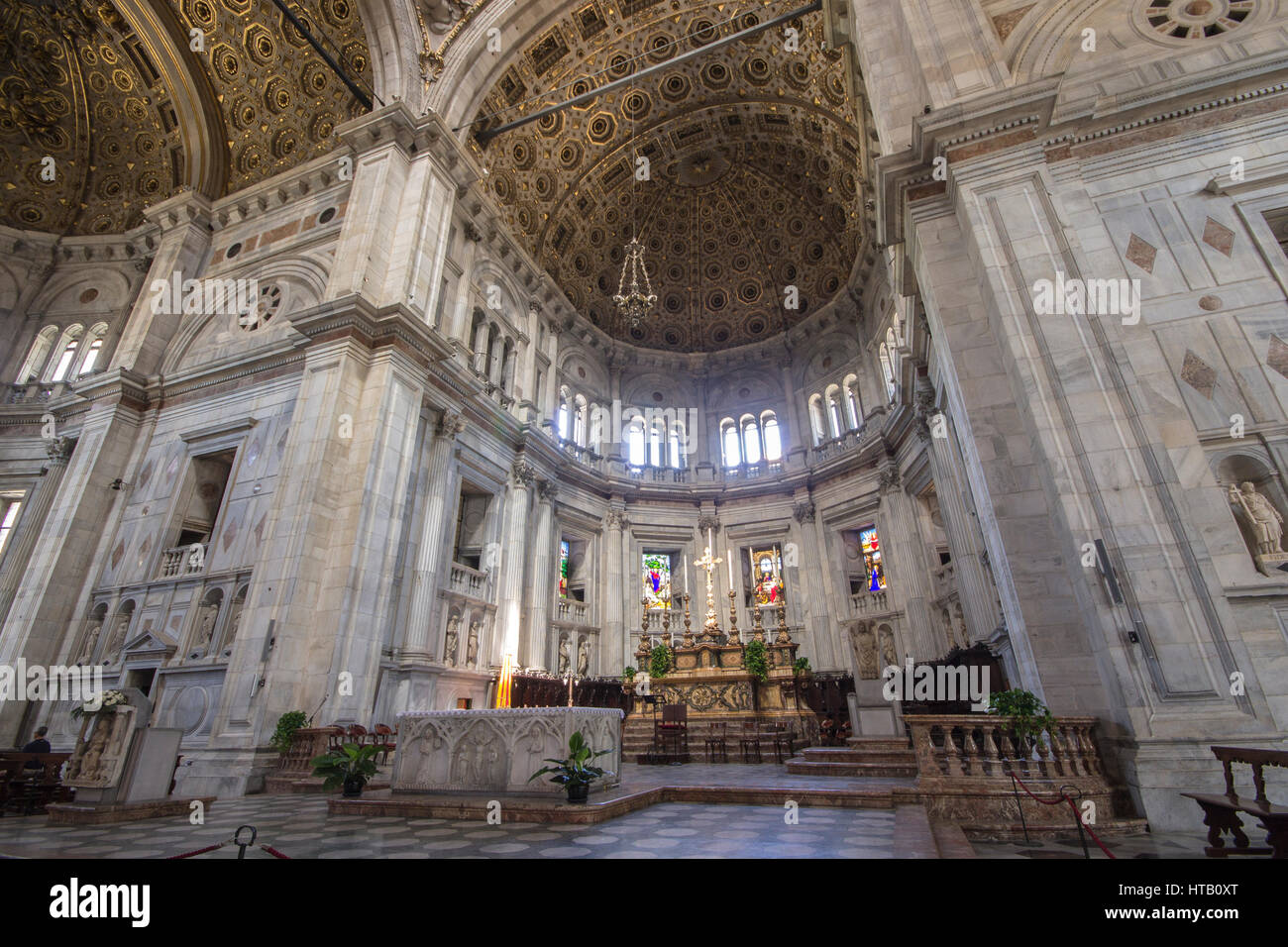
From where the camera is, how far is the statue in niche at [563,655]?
17.9 metres

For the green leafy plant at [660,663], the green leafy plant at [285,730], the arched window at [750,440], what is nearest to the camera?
the green leafy plant at [285,730]

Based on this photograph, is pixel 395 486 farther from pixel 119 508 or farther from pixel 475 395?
pixel 119 508

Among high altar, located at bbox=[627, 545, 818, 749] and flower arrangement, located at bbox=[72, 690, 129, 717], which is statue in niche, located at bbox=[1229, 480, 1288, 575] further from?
flower arrangement, located at bbox=[72, 690, 129, 717]

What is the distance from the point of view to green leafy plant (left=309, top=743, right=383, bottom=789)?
273 inches

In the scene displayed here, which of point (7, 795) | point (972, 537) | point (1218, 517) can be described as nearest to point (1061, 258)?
point (1218, 517)

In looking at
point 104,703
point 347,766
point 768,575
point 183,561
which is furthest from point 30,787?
point 768,575

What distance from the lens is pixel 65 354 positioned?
60.6 feet

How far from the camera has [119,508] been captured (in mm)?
14688

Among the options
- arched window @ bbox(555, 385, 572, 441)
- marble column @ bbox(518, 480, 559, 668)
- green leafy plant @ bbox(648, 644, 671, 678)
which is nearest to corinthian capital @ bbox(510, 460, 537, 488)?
marble column @ bbox(518, 480, 559, 668)

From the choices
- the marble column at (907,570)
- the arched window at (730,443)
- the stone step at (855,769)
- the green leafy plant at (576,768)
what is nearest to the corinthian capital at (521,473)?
the arched window at (730,443)

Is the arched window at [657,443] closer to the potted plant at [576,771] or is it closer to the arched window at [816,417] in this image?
the arched window at [816,417]

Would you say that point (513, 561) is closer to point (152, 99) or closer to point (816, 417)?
point (816, 417)

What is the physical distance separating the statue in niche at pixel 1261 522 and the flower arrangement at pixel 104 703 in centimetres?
1270

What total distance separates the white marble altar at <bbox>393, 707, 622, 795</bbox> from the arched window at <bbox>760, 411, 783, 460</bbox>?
17311mm
